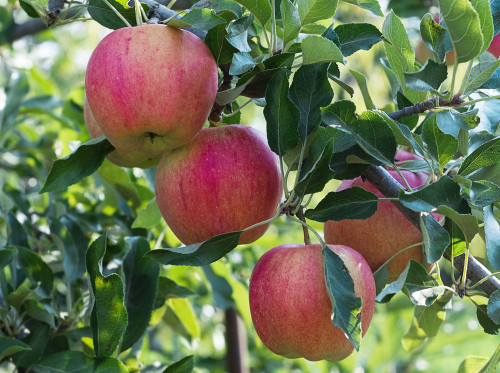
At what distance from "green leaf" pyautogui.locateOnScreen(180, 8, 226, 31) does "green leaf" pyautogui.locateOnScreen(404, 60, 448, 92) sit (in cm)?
26

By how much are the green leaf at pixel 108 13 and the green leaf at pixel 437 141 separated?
0.45 m

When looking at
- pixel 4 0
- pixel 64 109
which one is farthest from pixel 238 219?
pixel 4 0

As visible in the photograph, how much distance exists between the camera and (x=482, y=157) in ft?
2.96

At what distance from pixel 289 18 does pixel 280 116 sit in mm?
132

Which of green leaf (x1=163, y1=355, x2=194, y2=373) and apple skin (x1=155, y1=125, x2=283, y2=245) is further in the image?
green leaf (x1=163, y1=355, x2=194, y2=373)

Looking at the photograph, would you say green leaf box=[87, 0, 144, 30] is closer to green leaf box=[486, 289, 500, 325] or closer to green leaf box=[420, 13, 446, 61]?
green leaf box=[420, 13, 446, 61]

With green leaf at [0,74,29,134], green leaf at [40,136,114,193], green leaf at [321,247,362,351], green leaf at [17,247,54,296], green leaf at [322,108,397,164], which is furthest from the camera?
green leaf at [0,74,29,134]

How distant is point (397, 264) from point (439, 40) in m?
0.37

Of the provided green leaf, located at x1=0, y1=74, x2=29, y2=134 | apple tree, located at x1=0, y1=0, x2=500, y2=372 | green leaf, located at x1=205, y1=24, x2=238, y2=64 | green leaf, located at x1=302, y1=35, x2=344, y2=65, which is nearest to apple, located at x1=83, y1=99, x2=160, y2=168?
apple tree, located at x1=0, y1=0, x2=500, y2=372

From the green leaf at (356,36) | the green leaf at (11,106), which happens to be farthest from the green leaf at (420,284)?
the green leaf at (11,106)

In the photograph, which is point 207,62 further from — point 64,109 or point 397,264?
point 64,109

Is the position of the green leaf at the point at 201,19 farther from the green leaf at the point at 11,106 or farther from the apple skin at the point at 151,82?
the green leaf at the point at 11,106

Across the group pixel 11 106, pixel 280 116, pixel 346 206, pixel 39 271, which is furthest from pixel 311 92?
pixel 11 106

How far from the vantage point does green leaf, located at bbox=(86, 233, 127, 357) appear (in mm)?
1007
